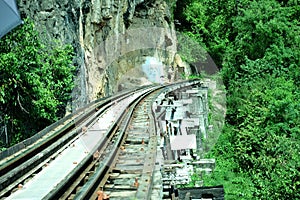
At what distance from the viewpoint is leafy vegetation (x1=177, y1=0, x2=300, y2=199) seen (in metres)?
17.2

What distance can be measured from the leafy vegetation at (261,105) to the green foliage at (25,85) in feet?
25.3

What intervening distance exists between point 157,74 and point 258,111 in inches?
518

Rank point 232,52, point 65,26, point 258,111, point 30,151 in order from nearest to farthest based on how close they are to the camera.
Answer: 1. point 30,151
2. point 65,26
3. point 258,111
4. point 232,52

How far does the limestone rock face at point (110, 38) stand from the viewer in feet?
53.0

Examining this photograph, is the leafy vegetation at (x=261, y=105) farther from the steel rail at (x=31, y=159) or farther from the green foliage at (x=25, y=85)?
the steel rail at (x=31, y=159)

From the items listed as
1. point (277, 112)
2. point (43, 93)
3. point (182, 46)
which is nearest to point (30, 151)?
point (43, 93)

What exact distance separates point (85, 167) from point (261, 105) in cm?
1989

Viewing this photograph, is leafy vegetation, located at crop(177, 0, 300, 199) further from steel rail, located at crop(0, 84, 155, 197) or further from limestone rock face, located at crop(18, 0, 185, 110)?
steel rail, located at crop(0, 84, 155, 197)

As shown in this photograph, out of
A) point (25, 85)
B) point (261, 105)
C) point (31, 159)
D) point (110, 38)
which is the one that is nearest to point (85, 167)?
point (31, 159)

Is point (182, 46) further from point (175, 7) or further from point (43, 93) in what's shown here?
point (43, 93)

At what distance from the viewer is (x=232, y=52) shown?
34.3m

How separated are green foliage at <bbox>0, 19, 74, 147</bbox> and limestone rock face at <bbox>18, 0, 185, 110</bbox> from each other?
1975 mm

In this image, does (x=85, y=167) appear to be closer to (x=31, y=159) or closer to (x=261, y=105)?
(x=31, y=159)

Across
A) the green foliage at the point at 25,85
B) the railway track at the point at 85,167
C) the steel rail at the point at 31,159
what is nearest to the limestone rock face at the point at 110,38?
the green foliage at the point at 25,85
